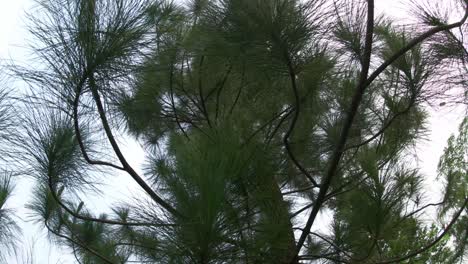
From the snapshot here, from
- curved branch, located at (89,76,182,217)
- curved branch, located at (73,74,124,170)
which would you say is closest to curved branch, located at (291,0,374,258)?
curved branch, located at (89,76,182,217)

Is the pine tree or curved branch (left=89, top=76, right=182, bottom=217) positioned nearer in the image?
the pine tree

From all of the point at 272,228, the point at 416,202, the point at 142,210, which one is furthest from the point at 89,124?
the point at 416,202

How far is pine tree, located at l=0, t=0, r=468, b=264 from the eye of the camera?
180cm

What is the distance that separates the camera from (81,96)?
2221 millimetres

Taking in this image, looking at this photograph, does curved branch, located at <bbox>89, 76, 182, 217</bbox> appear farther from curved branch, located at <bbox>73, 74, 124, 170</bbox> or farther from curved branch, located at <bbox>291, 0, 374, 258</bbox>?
curved branch, located at <bbox>291, 0, 374, 258</bbox>

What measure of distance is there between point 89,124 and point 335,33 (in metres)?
0.96

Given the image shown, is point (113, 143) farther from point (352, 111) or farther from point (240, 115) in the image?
point (352, 111)

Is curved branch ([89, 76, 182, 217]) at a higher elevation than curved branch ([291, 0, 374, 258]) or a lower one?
higher

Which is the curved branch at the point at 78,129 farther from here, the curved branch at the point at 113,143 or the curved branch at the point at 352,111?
the curved branch at the point at 352,111

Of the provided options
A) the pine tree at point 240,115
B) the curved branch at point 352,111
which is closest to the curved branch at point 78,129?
the pine tree at point 240,115

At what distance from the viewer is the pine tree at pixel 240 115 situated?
71.1 inches

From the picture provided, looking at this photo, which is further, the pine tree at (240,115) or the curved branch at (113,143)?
the curved branch at (113,143)

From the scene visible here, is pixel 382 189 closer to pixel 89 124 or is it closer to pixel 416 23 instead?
pixel 416 23

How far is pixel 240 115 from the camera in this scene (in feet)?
9.14
